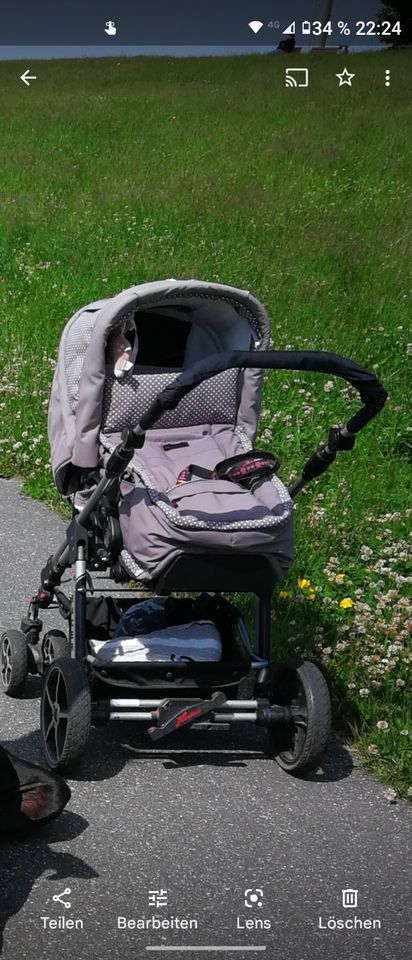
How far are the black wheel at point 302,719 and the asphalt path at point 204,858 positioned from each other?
100 millimetres

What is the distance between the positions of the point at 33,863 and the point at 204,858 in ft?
1.87

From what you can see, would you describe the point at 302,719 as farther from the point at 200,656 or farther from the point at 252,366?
the point at 252,366

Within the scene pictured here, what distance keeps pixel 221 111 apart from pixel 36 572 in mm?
13265

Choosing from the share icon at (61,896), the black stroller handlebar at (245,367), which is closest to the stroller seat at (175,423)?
the black stroller handlebar at (245,367)

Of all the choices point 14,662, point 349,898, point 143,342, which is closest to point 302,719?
point 349,898

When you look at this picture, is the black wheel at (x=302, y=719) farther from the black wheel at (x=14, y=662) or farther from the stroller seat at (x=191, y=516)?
the black wheel at (x=14, y=662)

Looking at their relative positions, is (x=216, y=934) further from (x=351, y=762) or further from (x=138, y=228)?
(x=138, y=228)

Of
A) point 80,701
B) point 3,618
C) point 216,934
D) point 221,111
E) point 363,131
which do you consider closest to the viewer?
point 216,934

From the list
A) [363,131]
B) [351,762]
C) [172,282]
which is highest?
[363,131]

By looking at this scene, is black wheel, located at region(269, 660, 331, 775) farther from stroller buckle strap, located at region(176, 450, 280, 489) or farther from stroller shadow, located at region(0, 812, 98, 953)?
stroller shadow, located at region(0, 812, 98, 953)

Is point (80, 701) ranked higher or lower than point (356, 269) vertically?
lower

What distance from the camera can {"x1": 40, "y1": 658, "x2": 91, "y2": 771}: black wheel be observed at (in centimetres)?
419

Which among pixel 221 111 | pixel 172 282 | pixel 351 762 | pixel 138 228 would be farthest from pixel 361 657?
pixel 221 111

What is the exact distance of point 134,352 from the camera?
15.4ft
